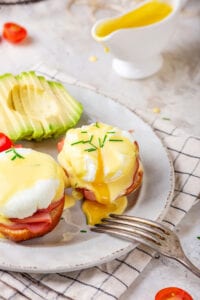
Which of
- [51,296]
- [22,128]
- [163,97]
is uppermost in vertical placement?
[22,128]

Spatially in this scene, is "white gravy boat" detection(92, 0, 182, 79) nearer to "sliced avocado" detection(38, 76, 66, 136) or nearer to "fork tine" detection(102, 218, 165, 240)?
"sliced avocado" detection(38, 76, 66, 136)

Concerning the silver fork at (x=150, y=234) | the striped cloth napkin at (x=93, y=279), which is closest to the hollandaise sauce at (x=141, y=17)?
the striped cloth napkin at (x=93, y=279)

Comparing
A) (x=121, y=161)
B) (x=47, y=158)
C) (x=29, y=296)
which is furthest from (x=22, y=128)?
(x=29, y=296)

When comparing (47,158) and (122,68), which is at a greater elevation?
(47,158)

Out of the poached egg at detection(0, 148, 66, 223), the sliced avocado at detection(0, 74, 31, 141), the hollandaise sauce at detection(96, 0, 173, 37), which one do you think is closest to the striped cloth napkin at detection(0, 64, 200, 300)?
the poached egg at detection(0, 148, 66, 223)

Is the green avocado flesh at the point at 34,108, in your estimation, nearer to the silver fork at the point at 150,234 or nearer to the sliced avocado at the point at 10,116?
the sliced avocado at the point at 10,116

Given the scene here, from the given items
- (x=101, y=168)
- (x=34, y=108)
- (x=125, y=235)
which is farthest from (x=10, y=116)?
(x=125, y=235)

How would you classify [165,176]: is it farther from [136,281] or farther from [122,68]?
[122,68]
